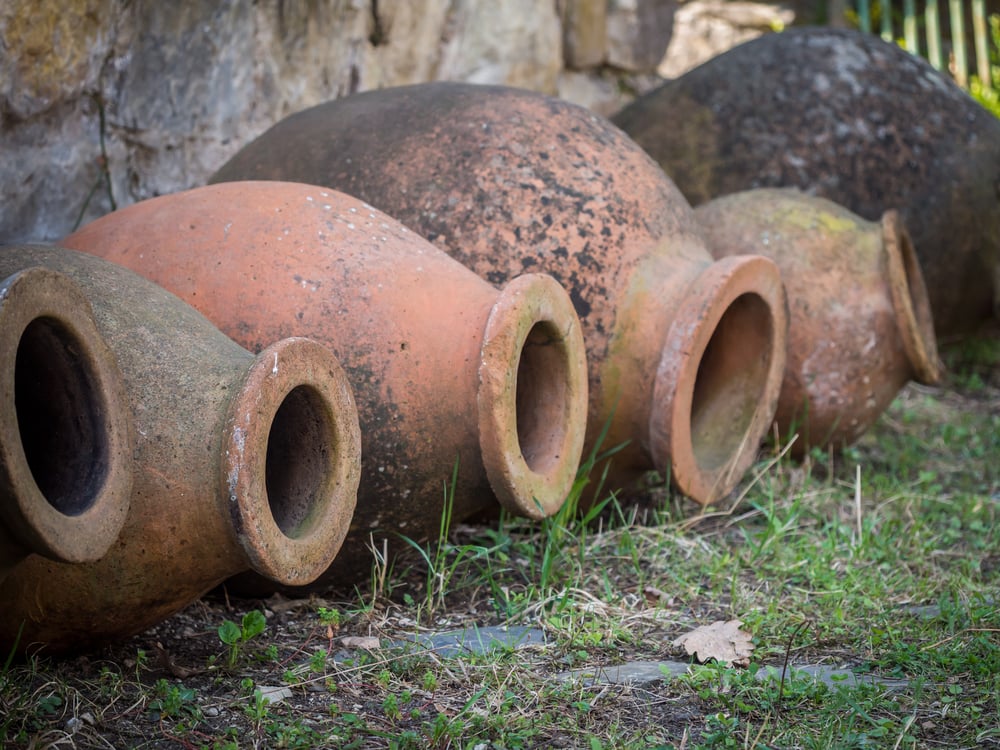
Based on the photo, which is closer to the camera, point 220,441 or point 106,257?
point 220,441

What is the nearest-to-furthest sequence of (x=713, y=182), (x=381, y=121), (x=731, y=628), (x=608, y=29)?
1. (x=731, y=628)
2. (x=381, y=121)
3. (x=713, y=182)
4. (x=608, y=29)

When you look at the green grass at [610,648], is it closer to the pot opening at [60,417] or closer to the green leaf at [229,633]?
the green leaf at [229,633]

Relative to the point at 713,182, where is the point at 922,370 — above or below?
below

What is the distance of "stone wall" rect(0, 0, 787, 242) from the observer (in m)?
2.54

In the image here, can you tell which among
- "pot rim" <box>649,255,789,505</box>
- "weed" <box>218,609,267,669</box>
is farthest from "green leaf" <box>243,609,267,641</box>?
"pot rim" <box>649,255,789,505</box>

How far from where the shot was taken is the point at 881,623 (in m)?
2.07

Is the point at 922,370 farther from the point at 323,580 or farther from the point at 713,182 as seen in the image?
the point at 323,580

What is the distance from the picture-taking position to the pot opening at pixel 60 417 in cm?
149

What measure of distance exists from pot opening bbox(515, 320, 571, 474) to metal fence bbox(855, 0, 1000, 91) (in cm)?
560

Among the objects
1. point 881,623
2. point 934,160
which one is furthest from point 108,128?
point 934,160

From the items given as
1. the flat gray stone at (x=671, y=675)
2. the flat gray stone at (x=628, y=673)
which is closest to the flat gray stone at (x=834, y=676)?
the flat gray stone at (x=671, y=675)

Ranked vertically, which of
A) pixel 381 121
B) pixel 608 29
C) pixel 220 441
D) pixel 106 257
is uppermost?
pixel 608 29

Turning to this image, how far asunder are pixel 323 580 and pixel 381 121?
3.52ft

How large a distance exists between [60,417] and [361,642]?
661 mm
